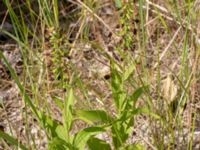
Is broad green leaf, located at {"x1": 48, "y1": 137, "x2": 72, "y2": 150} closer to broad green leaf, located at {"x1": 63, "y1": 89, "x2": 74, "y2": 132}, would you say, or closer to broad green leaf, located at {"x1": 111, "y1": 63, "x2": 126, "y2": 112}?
broad green leaf, located at {"x1": 63, "y1": 89, "x2": 74, "y2": 132}

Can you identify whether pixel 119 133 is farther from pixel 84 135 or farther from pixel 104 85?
pixel 104 85

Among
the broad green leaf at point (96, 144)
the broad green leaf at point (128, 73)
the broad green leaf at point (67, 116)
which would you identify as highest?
the broad green leaf at point (128, 73)

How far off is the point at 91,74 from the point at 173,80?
266mm

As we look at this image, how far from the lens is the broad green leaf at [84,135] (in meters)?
0.91

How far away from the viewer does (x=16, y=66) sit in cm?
169

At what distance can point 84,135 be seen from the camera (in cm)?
92

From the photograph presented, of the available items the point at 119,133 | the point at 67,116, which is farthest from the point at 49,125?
the point at 119,133

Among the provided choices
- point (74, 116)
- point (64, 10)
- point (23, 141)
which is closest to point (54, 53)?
point (74, 116)

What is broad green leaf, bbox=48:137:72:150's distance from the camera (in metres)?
0.87

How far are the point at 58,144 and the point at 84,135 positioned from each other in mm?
54

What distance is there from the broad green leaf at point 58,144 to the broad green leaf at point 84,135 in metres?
0.02

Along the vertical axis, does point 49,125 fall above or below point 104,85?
above

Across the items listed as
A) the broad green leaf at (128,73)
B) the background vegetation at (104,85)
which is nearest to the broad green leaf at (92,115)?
the background vegetation at (104,85)

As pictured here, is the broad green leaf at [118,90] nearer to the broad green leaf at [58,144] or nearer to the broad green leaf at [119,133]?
the broad green leaf at [119,133]
